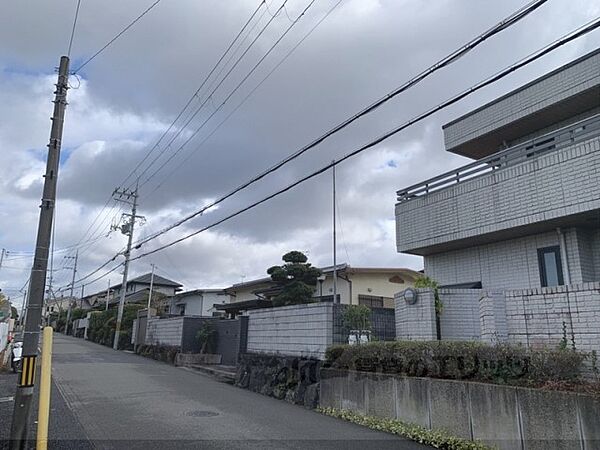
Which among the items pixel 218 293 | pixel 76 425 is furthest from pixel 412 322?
pixel 218 293

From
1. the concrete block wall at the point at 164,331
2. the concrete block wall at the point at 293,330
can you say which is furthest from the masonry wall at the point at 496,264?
the concrete block wall at the point at 164,331

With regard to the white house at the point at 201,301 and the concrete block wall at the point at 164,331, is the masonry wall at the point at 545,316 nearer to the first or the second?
the concrete block wall at the point at 164,331

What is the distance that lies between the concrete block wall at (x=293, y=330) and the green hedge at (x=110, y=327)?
817 inches

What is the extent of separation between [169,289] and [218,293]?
826 inches

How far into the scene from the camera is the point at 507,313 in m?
8.20

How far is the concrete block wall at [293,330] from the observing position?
1195 centimetres

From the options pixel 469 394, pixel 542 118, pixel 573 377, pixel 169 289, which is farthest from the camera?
pixel 169 289

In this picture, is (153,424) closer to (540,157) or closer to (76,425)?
(76,425)

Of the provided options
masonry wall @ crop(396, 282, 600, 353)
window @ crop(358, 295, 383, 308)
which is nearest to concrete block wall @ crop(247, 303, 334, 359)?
masonry wall @ crop(396, 282, 600, 353)

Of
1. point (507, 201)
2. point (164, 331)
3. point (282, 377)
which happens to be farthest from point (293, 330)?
point (164, 331)

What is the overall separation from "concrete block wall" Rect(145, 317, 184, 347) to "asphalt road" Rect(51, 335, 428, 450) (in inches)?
354

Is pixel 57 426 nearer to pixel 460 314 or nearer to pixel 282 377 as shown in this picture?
pixel 282 377

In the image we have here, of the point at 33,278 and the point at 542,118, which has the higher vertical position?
the point at 542,118

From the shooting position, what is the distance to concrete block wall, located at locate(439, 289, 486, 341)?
10734mm
